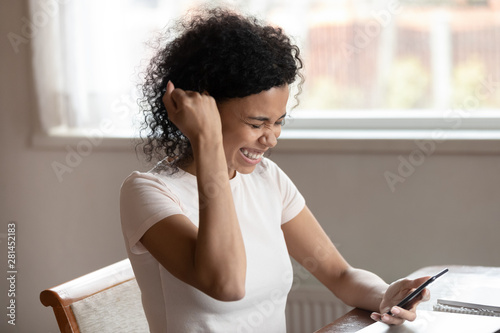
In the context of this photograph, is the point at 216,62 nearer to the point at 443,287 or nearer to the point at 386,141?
the point at 443,287

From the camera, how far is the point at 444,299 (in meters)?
1.35

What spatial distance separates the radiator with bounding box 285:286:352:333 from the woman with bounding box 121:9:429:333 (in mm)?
813

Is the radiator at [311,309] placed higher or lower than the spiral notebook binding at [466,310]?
lower

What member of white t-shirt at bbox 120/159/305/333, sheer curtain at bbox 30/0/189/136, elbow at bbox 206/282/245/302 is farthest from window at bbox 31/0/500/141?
elbow at bbox 206/282/245/302

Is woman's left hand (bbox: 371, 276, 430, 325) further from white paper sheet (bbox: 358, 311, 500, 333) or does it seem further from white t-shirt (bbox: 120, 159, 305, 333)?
white t-shirt (bbox: 120, 159, 305, 333)

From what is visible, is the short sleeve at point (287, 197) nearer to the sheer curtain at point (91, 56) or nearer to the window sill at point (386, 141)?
the window sill at point (386, 141)

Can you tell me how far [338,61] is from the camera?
8.39 feet

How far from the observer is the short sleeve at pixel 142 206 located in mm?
1266

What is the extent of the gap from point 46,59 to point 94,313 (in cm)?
168

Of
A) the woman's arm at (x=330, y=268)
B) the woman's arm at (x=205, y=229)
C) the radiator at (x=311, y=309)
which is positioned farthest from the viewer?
the radiator at (x=311, y=309)

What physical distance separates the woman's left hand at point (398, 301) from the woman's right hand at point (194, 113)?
43cm

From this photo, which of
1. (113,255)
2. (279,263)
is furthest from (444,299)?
(113,255)

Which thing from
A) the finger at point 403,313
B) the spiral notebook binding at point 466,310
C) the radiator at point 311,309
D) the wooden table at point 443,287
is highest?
the finger at point 403,313

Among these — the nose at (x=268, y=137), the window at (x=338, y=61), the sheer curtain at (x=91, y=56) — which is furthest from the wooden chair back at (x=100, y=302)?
the sheer curtain at (x=91, y=56)
